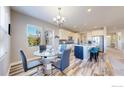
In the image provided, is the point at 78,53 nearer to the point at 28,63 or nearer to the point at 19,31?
the point at 28,63

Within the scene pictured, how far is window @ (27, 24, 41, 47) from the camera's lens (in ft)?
5.89

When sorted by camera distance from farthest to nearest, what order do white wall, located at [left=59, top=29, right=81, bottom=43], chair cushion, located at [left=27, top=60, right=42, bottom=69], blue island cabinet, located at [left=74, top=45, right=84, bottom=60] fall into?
Result: blue island cabinet, located at [left=74, top=45, right=84, bottom=60] < chair cushion, located at [left=27, top=60, right=42, bottom=69] < white wall, located at [left=59, top=29, right=81, bottom=43]

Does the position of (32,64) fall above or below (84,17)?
below

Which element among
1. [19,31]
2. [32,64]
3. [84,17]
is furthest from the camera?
[32,64]

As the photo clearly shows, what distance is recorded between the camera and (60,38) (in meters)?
2.09

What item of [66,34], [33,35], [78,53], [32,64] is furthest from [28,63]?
[78,53]

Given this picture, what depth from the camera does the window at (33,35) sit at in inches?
70.7

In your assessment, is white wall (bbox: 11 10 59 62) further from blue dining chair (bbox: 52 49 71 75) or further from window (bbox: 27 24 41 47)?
blue dining chair (bbox: 52 49 71 75)

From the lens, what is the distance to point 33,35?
1.86m

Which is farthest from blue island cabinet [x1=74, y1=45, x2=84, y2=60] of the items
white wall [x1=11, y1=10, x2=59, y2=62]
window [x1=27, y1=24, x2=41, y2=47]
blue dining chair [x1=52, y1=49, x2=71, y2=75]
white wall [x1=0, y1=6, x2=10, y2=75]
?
white wall [x1=0, y1=6, x2=10, y2=75]

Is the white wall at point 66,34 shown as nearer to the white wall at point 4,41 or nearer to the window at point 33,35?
the window at point 33,35
